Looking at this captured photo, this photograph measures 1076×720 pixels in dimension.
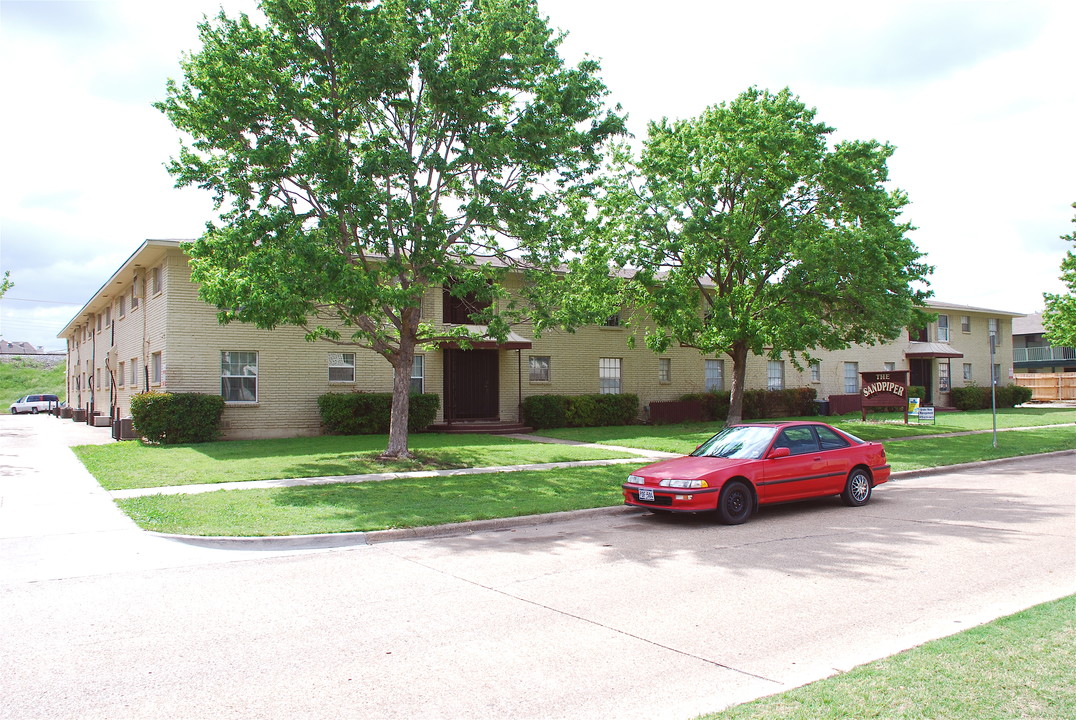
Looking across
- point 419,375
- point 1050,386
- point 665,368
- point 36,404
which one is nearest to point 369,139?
point 419,375

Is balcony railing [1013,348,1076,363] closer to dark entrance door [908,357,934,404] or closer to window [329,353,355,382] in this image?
dark entrance door [908,357,934,404]

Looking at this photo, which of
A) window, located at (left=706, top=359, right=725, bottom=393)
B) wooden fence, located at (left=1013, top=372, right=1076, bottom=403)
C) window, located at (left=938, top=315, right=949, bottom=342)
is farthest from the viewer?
wooden fence, located at (left=1013, top=372, right=1076, bottom=403)

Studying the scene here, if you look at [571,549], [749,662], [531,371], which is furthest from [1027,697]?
[531,371]

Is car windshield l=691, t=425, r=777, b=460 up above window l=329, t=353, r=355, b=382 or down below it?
below

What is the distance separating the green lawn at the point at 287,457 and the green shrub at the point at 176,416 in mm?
584

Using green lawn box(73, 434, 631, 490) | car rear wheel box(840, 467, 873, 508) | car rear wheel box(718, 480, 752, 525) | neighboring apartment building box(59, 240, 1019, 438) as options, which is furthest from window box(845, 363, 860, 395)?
car rear wheel box(718, 480, 752, 525)

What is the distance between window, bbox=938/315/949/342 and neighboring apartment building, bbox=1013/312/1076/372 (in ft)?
91.7

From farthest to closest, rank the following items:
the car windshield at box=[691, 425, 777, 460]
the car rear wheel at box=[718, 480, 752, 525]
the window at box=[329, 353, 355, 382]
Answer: the window at box=[329, 353, 355, 382], the car windshield at box=[691, 425, 777, 460], the car rear wheel at box=[718, 480, 752, 525]

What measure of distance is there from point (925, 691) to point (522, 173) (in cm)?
1285

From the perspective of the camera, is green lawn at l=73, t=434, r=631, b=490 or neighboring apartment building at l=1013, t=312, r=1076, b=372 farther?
neighboring apartment building at l=1013, t=312, r=1076, b=372

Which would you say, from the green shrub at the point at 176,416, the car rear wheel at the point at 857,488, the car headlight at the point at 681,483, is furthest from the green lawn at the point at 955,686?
the green shrub at the point at 176,416

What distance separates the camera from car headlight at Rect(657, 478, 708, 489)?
31.9ft

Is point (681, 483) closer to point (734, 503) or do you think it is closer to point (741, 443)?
point (734, 503)

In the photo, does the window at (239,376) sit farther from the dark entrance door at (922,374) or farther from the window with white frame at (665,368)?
the dark entrance door at (922,374)
